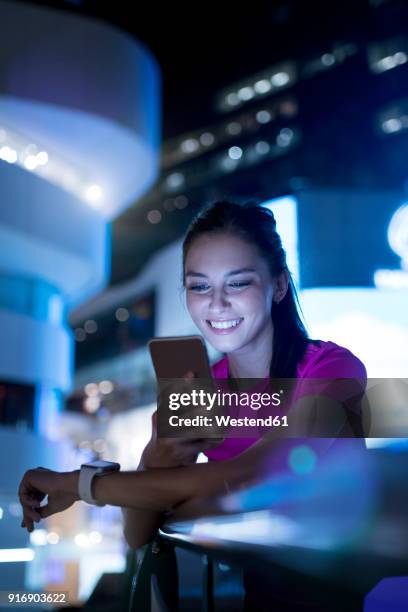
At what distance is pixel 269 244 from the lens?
1701 mm

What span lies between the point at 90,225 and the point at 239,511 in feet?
16.0

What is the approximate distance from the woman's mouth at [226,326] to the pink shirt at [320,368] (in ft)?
0.64

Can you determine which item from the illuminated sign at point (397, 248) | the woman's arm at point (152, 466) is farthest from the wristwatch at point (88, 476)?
the illuminated sign at point (397, 248)

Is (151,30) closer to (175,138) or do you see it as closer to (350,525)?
(175,138)

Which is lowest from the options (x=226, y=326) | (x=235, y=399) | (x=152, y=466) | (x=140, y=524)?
(x=140, y=524)

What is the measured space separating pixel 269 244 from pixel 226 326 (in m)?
0.25

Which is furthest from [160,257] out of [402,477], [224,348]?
[402,477]

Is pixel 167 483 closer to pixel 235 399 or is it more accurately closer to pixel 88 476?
pixel 88 476

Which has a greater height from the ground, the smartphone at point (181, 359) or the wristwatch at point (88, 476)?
the smartphone at point (181, 359)

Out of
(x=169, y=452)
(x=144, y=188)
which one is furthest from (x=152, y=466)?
(x=144, y=188)

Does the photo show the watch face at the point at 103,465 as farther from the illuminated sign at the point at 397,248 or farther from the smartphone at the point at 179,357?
the illuminated sign at the point at 397,248

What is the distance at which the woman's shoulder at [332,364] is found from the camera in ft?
4.47

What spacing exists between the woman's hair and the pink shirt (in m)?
0.06

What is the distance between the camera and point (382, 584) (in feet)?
3.81
